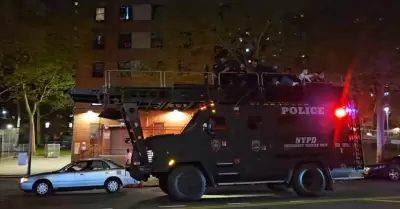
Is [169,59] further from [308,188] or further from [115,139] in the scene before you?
[308,188]

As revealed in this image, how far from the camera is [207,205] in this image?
11.4 meters

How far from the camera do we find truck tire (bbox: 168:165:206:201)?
1209cm

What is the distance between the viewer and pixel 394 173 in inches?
814

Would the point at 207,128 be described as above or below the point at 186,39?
below

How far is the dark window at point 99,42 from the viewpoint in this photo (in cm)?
3797

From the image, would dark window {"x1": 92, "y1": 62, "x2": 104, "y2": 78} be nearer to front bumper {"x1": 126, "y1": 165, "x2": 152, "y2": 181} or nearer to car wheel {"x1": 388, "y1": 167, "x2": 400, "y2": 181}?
car wheel {"x1": 388, "y1": 167, "x2": 400, "y2": 181}

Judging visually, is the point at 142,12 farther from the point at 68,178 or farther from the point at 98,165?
the point at 68,178

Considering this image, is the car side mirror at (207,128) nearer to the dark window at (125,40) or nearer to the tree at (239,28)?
the tree at (239,28)

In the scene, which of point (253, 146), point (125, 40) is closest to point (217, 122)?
point (253, 146)

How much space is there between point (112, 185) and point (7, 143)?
27920mm

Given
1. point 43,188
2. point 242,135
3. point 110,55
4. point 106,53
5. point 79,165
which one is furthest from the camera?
point 106,53

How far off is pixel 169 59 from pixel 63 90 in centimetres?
2223

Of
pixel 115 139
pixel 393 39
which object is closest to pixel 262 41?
pixel 393 39

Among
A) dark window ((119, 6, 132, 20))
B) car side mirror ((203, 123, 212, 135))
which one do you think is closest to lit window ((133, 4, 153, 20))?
dark window ((119, 6, 132, 20))
